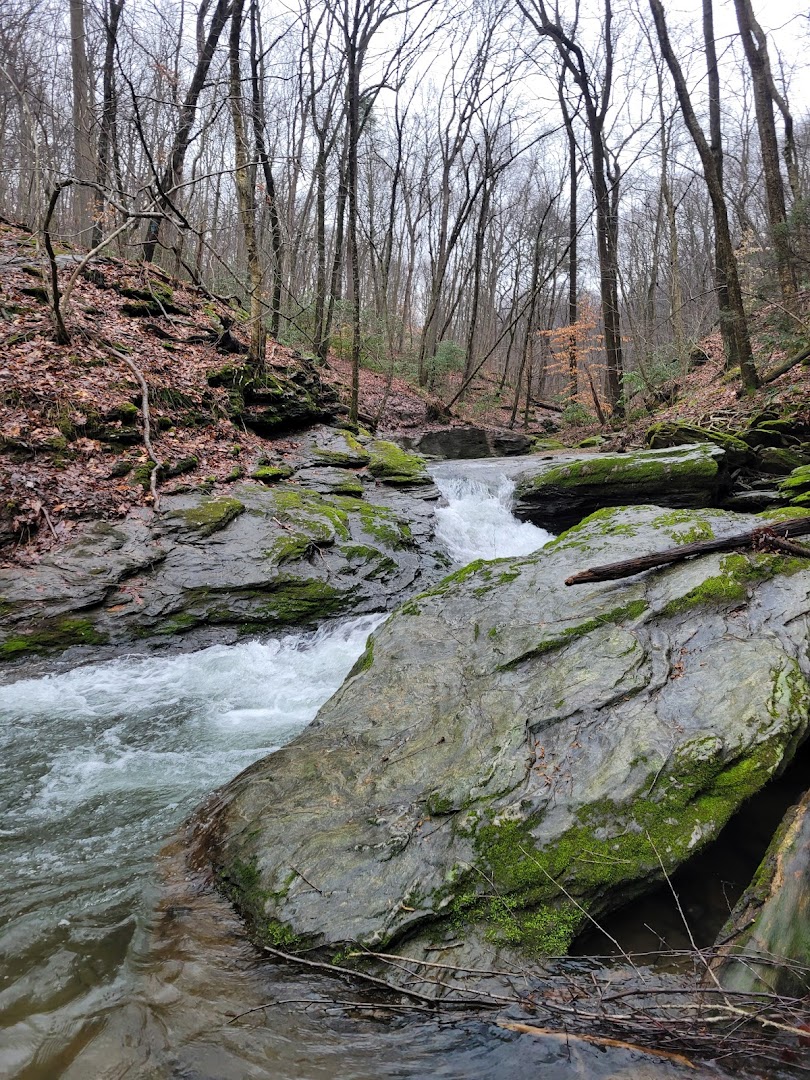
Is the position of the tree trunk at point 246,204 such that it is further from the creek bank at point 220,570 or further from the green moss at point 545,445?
the green moss at point 545,445

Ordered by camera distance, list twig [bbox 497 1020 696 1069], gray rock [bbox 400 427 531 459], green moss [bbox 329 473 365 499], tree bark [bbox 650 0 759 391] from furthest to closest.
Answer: gray rock [bbox 400 427 531 459] → tree bark [bbox 650 0 759 391] → green moss [bbox 329 473 365 499] → twig [bbox 497 1020 696 1069]

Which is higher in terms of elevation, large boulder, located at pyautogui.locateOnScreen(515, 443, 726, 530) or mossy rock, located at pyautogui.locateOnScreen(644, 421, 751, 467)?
mossy rock, located at pyautogui.locateOnScreen(644, 421, 751, 467)

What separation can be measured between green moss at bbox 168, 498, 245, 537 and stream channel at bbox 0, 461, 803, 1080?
259 cm

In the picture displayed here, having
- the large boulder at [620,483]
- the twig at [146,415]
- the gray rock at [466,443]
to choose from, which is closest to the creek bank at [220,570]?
the twig at [146,415]

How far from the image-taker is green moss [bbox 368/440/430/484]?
10.8 m

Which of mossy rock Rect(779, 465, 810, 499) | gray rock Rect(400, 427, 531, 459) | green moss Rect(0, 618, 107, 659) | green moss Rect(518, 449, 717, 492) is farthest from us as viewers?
gray rock Rect(400, 427, 531, 459)

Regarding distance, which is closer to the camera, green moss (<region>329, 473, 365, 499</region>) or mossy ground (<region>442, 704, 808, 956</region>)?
mossy ground (<region>442, 704, 808, 956</region>)

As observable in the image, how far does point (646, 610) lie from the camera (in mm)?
4316

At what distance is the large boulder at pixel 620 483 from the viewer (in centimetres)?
900

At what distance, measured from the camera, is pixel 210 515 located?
7.64 m

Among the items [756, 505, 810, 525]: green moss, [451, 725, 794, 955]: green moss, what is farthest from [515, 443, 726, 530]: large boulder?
[451, 725, 794, 955]: green moss

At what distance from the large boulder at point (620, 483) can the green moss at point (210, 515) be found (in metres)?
5.46

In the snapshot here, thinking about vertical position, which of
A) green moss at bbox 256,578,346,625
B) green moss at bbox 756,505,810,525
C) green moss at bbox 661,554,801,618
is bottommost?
green moss at bbox 256,578,346,625

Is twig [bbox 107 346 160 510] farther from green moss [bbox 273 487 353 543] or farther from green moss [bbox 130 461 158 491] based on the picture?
green moss [bbox 273 487 353 543]
